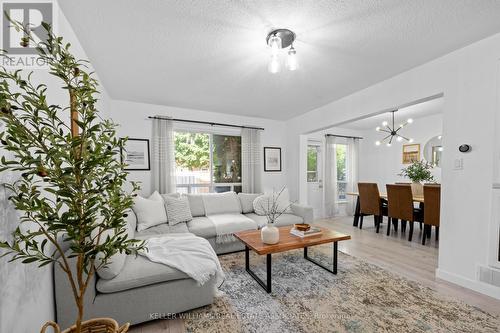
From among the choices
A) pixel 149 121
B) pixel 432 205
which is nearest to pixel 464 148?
pixel 432 205

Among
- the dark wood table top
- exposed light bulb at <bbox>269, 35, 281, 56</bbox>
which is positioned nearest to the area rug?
the dark wood table top

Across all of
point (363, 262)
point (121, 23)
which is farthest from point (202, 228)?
point (121, 23)

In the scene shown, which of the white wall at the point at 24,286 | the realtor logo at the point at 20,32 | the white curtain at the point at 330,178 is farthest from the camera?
the white curtain at the point at 330,178

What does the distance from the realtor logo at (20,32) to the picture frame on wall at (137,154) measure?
2.17 meters

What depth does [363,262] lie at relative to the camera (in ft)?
8.93

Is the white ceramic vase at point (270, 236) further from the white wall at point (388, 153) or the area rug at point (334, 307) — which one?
the white wall at point (388, 153)

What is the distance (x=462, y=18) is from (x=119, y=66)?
3.18 metres

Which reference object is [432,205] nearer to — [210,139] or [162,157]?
[210,139]

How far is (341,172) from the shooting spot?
5820 millimetres

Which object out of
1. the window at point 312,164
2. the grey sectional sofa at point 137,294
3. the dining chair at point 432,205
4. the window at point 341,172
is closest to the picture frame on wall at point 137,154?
the grey sectional sofa at point 137,294

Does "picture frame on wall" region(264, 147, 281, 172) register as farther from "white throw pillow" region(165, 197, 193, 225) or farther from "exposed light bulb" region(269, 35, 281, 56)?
"exposed light bulb" region(269, 35, 281, 56)

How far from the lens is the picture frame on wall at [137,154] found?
3488 mm

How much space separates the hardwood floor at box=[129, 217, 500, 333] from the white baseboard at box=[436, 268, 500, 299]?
0.05m

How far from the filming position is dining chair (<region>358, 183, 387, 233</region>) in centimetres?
407
